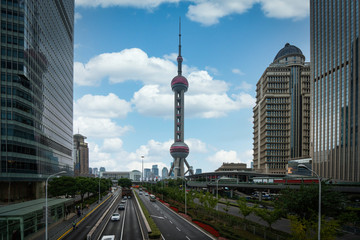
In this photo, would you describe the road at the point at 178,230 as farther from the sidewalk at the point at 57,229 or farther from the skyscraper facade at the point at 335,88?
the skyscraper facade at the point at 335,88

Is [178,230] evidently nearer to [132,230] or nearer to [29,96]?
[132,230]

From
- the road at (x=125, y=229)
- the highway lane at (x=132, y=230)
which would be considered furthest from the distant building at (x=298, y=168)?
the road at (x=125, y=229)

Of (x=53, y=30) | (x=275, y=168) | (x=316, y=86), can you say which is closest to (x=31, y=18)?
(x=53, y=30)

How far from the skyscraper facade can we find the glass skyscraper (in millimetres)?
99730

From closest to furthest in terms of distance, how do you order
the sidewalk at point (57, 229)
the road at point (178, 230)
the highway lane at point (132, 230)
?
the sidewalk at point (57, 229), the highway lane at point (132, 230), the road at point (178, 230)

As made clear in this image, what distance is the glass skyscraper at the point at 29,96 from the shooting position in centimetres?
6006

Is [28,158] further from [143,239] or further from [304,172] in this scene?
[304,172]

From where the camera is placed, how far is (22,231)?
35.9 metres

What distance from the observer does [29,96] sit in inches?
2640

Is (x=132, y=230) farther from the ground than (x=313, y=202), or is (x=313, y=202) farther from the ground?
(x=313, y=202)

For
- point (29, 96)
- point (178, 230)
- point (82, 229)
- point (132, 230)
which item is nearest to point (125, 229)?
point (132, 230)

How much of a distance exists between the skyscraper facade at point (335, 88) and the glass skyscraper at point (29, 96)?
3926 inches

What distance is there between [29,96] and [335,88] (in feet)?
348

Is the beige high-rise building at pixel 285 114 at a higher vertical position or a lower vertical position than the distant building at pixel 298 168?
higher
